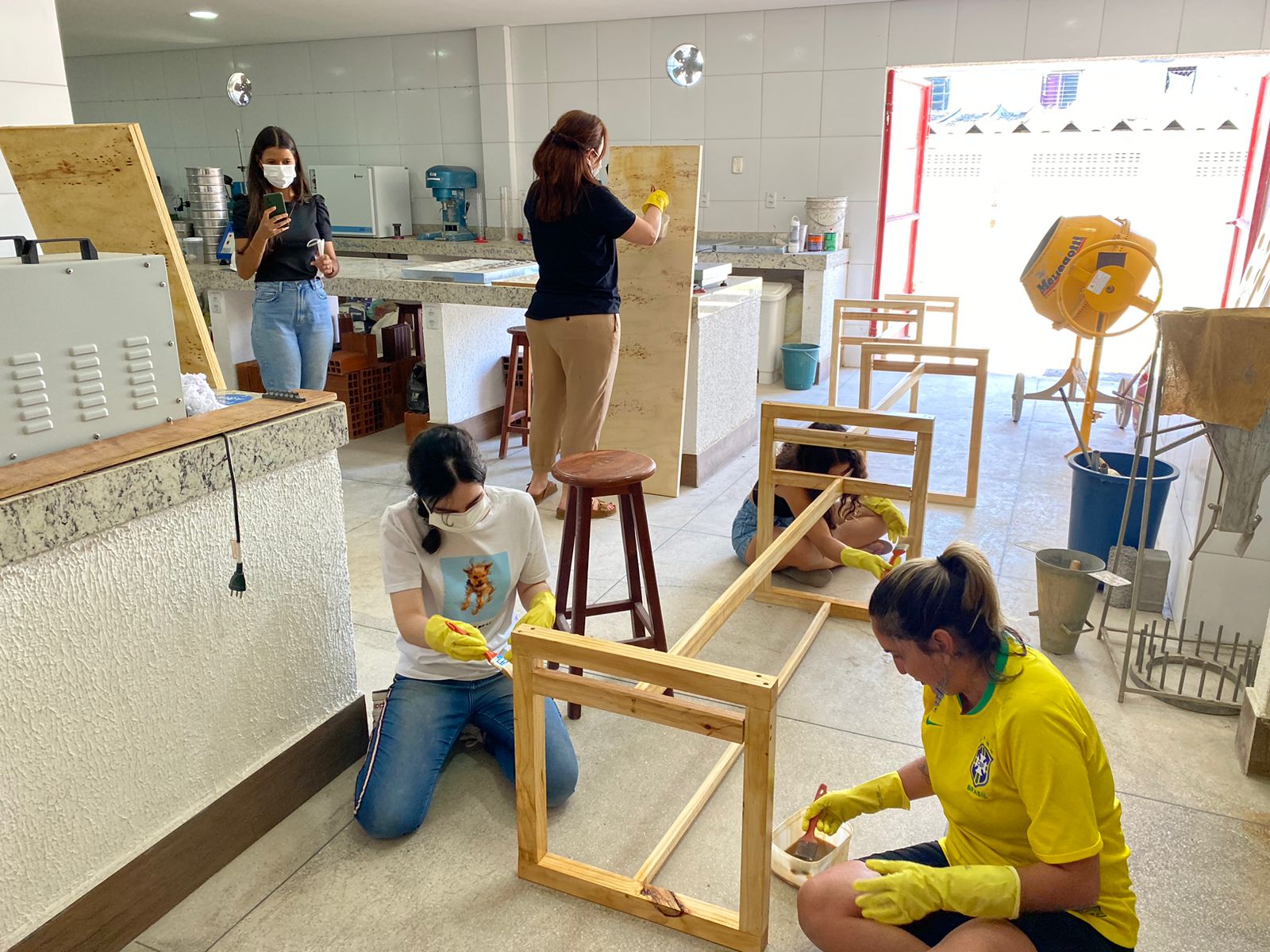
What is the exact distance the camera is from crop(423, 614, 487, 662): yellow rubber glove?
201 centimetres

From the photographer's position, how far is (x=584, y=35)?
7.33 metres

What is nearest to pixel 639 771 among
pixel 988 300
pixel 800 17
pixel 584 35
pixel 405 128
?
pixel 800 17

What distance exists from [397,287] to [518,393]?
34.8 inches

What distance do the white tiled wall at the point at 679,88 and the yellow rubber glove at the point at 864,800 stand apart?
19.3 ft

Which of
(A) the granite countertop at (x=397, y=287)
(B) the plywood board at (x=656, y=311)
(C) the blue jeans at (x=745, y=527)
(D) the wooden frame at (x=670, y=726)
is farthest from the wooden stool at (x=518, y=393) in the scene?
(D) the wooden frame at (x=670, y=726)

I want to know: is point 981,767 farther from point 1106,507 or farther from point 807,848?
point 1106,507

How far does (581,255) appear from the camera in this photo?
140 inches

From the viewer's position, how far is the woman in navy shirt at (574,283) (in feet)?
11.1

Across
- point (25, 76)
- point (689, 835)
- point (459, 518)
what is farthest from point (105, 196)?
point (689, 835)

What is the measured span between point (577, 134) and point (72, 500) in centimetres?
230

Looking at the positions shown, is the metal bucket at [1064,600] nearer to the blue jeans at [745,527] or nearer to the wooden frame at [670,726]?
the blue jeans at [745,527]

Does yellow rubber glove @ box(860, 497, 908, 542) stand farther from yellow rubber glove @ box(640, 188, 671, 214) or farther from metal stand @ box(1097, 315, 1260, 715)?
yellow rubber glove @ box(640, 188, 671, 214)

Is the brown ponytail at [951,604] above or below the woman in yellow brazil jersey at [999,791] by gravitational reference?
above

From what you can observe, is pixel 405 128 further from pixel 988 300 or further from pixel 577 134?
pixel 988 300
